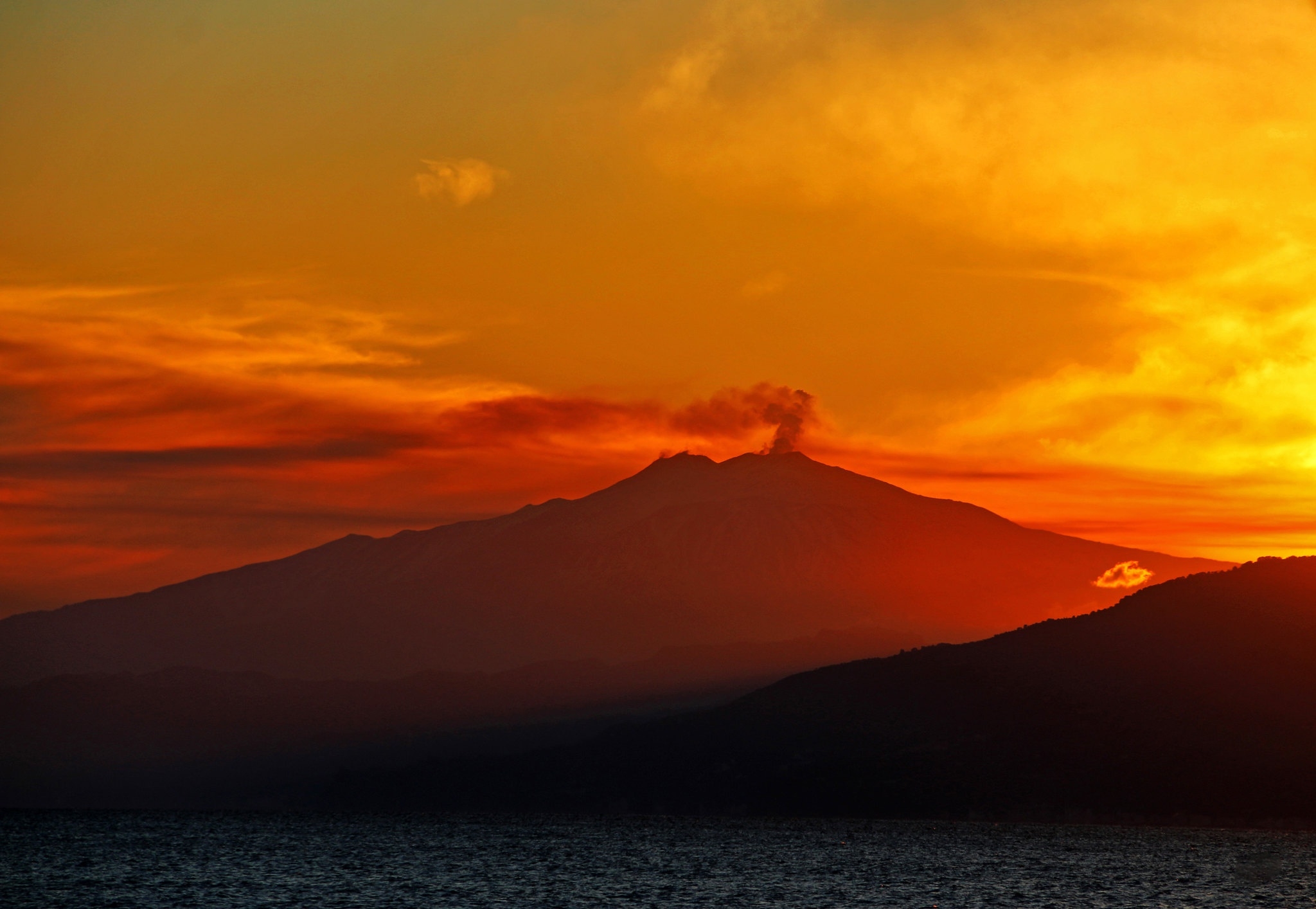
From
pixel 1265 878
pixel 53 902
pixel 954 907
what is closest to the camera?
pixel 954 907

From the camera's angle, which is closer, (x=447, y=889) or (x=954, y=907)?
(x=954, y=907)

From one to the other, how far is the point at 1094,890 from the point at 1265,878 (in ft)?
73.0

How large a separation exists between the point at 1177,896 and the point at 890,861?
5213 cm

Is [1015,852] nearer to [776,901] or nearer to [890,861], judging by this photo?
[890,861]

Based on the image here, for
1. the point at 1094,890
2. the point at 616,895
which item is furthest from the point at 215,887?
the point at 1094,890

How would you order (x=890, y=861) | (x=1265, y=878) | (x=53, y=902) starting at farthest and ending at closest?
(x=890, y=861)
(x=1265, y=878)
(x=53, y=902)

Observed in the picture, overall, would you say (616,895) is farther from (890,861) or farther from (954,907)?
(890,861)

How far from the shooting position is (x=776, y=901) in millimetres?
142125

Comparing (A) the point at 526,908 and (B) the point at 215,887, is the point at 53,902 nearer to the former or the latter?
(B) the point at 215,887

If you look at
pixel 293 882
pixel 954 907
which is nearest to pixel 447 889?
pixel 293 882

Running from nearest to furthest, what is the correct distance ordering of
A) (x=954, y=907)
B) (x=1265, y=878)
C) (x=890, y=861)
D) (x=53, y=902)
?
(x=954, y=907) < (x=53, y=902) < (x=1265, y=878) < (x=890, y=861)

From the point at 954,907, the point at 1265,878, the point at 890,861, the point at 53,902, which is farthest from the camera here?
the point at 890,861

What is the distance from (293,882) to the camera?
165625 millimetres

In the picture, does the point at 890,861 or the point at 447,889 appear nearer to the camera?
the point at 447,889
